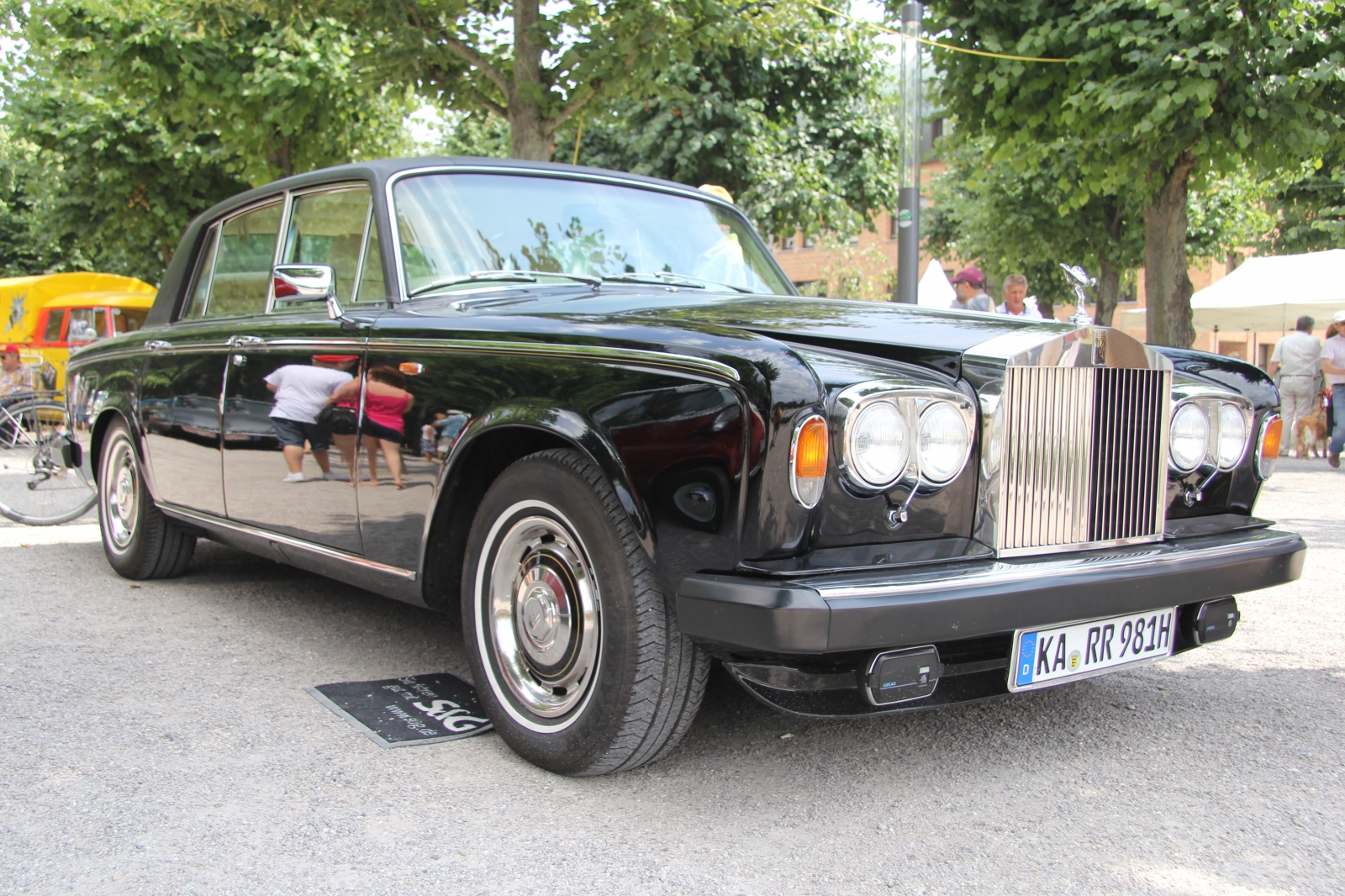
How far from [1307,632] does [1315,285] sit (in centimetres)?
1283

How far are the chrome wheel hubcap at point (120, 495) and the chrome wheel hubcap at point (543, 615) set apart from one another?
9.59 feet

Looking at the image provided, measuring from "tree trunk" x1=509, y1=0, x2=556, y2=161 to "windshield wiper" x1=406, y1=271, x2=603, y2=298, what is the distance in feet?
21.3

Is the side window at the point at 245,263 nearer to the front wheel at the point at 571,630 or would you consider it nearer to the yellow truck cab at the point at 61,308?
the front wheel at the point at 571,630

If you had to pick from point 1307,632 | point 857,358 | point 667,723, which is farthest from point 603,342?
point 1307,632

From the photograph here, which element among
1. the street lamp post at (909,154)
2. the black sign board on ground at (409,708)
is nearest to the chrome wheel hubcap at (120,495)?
the black sign board on ground at (409,708)

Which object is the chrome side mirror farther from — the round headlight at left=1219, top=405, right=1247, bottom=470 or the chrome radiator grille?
the round headlight at left=1219, top=405, right=1247, bottom=470

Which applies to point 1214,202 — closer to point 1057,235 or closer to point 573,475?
point 1057,235

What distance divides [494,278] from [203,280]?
84.1 inches

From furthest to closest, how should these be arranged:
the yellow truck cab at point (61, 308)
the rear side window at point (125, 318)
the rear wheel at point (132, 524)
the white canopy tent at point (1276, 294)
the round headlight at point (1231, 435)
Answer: the rear side window at point (125, 318) < the yellow truck cab at point (61, 308) < the white canopy tent at point (1276, 294) < the rear wheel at point (132, 524) < the round headlight at point (1231, 435)

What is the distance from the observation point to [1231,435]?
126 inches

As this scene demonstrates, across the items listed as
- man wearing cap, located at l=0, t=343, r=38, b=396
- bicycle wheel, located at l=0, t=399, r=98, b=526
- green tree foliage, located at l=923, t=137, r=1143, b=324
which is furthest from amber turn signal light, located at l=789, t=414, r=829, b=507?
green tree foliage, located at l=923, t=137, r=1143, b=324

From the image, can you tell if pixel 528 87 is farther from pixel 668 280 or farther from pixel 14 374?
pixel 14 374

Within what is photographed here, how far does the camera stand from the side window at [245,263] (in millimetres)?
4410

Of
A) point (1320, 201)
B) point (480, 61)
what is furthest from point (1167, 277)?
point (1320, 201)
